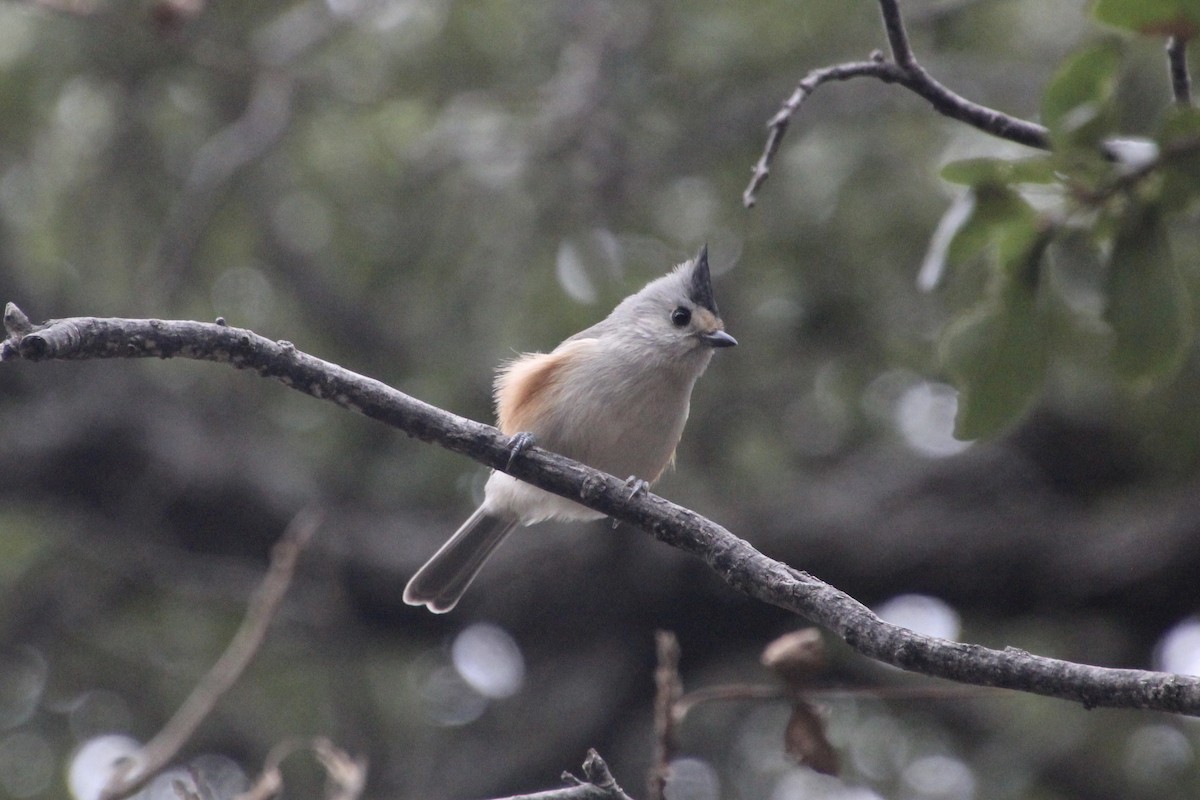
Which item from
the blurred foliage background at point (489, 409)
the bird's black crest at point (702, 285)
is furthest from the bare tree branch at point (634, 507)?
the blurred foliage background at point (489, 409)

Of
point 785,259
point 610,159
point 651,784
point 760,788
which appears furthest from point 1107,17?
point 760,788

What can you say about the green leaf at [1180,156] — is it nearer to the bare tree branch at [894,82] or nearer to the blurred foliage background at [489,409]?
the bare tree branch at [894,82]

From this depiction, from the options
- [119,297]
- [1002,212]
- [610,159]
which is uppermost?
[610,159]

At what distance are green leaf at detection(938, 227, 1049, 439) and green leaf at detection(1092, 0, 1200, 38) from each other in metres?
0.49

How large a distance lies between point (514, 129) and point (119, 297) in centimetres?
280

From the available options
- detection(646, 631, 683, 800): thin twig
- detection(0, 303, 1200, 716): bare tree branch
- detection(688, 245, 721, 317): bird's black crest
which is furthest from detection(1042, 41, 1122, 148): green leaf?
detection(688, 245, 721, 317): bird's black crest

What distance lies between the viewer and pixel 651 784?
2316 mm

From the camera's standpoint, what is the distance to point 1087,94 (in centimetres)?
247

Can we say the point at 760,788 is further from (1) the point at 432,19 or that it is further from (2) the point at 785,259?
(1) the point at 432,19

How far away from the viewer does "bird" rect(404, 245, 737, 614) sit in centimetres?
433

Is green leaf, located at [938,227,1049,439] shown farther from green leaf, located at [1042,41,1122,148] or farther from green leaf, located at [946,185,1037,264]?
green leaf, located at [1042,41,1122,148]

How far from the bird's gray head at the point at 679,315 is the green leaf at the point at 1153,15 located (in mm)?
2332

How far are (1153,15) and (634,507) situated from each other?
1.38 m

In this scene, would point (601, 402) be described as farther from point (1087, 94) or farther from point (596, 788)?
point (596, 788)
